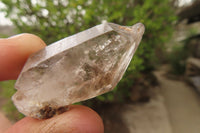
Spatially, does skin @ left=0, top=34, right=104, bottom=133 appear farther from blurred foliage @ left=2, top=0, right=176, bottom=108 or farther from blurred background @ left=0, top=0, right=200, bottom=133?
blurred foliage @ left=2, top=0, right=176, bottom=108

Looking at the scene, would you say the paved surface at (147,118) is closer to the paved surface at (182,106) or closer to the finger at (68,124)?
the paved surface at (182,106)

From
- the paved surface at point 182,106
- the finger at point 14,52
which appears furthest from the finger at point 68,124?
the paved surface at point 182,106

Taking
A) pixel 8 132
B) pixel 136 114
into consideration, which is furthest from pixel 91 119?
pixel 136 114

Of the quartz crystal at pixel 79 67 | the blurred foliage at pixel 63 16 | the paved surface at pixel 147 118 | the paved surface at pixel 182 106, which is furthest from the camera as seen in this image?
the paved surface at pixel 182 106

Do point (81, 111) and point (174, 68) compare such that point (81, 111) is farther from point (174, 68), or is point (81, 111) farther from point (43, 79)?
point (174, 68)

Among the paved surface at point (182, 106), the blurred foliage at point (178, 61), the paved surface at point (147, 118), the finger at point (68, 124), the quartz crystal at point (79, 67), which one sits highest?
the quartz crystal at point (79, 67)

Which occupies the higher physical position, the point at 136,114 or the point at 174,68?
the point at 136,114

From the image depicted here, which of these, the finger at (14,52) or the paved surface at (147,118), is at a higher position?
the finger at (14,52)
